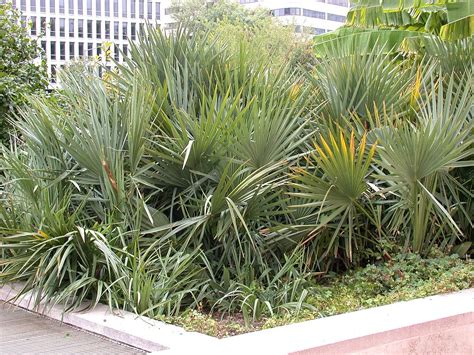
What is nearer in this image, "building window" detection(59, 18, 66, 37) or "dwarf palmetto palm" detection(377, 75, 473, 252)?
"dwarf palmetto palm" detection(377, 75, 473, 252)

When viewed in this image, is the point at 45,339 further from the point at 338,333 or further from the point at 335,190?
the point at 335,190

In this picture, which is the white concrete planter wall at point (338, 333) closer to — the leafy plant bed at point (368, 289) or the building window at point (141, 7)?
the leafy plant bed at point (368, 289)

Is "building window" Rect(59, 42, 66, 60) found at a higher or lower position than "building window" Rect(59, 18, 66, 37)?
lower

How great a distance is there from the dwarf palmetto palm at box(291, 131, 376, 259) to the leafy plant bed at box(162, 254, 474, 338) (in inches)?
13.2

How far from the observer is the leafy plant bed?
225 inches

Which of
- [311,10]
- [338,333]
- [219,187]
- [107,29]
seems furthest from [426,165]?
[311,10]

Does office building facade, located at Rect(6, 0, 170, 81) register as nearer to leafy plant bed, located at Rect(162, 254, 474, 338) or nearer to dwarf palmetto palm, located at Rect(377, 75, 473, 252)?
dwarf palmetto palm, located at Rect(377, 75, 473, 252)

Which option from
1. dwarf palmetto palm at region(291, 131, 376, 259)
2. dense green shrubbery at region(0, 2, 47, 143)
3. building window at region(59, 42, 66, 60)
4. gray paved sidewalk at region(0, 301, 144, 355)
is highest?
dense green shrubbery at region(0, 2, 47, 143)

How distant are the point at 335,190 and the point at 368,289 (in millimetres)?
989

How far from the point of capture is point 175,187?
7336 millimetres

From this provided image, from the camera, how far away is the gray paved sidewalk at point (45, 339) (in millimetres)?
5348

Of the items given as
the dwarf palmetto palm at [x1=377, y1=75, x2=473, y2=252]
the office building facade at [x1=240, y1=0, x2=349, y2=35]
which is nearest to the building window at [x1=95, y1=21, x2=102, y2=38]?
the office building facade at [x1=240, y1=0, x2=349, y2=35]

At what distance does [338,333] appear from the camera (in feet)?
16.3

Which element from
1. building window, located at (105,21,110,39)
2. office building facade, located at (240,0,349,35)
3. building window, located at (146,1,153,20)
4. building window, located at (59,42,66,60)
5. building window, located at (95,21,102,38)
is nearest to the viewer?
building window, located at (59,42,66,60)
